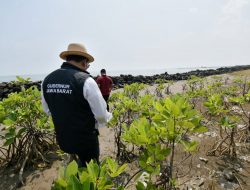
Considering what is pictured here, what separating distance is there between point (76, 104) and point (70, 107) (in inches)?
2.9

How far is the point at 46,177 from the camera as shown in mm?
3998

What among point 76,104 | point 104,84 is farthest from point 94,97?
point 104,84

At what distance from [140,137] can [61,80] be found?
1.32 m

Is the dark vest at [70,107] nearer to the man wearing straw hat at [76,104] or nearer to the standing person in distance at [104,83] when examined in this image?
the man wearing straw hat at [76,104]

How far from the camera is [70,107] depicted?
2635 mm

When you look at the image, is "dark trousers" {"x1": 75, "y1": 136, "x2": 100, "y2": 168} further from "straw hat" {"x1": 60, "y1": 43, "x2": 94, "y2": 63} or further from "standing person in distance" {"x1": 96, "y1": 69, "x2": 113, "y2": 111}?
"standing person in distance" {"x1": 96, "y1": 69, "x2": 113, "y2": 111}

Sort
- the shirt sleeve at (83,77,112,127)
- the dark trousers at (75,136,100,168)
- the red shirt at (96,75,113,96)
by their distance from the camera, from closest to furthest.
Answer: the shirt sleeve at (83,77,112,127)
the dark trousers at (75,136,100,168)
the red shirt at (96,75,113,96)

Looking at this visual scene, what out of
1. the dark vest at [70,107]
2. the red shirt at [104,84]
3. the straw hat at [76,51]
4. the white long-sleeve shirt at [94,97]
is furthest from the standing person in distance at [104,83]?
the white long-sleeve shirt at [94,97]

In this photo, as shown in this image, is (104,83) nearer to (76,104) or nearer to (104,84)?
(104,84)

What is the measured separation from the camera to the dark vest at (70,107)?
2.59 metres

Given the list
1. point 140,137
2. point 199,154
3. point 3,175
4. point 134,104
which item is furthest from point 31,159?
point 140,137

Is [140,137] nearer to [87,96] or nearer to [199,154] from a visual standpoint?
[87,96]

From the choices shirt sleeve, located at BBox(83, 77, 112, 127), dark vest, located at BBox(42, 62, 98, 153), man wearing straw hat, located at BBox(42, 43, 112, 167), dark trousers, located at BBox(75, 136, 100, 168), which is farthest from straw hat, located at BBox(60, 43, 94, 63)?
dark trousers, located at BBox(75, 136, 100, 168)

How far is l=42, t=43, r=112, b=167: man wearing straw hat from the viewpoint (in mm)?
2570
